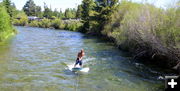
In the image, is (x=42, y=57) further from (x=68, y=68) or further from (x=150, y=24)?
(x=150, y=24)

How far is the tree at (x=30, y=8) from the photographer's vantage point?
141750mm

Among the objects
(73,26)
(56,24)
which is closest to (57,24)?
(56,24)

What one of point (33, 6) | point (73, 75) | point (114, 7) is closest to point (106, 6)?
point (114, 7)

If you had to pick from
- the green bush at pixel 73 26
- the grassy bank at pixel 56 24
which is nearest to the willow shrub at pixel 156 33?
the green bush at pixel 73 26

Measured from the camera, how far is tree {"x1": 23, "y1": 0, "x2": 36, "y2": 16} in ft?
465

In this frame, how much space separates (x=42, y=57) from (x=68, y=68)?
5.44 metres

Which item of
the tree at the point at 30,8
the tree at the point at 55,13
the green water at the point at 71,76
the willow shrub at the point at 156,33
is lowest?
the green water at the point at 71,76

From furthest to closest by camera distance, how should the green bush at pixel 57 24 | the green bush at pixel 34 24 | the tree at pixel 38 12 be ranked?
the tree at pixel 38 12, the green bush at pixel 34 24, the green bush at pixel 57 24

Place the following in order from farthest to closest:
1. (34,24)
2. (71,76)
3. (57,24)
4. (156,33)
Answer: (34,24), (57,24), (156,33), (71,76)

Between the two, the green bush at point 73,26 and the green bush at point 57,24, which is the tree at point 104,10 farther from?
the green bush at point 57,24

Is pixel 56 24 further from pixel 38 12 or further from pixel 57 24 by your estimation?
pixel 38 12

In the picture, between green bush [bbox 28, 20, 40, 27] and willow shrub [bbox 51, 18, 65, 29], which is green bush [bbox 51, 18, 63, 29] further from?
green bush [bbox 28, 20, 40, 27]

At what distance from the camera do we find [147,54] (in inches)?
863

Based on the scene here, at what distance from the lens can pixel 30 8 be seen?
480 feet
